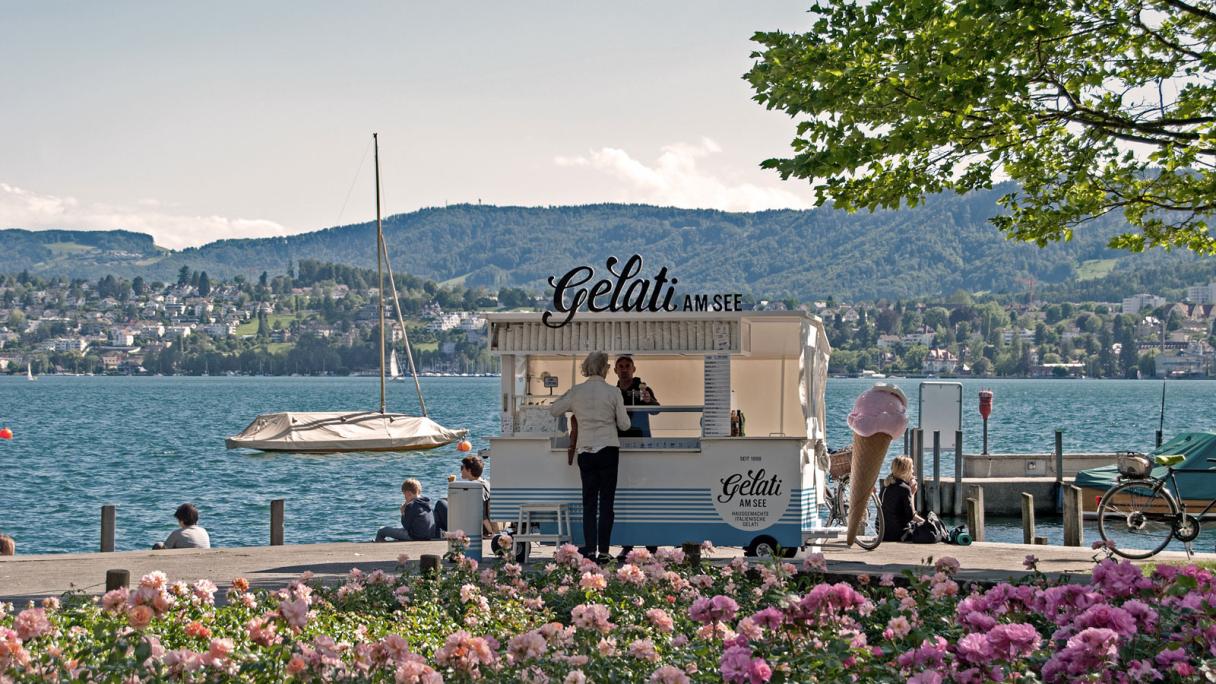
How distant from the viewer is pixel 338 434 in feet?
231

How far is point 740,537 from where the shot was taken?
15.9 m

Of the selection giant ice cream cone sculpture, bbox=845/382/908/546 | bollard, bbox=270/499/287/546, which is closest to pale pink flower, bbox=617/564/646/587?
giant ice cream cone sculpture, bbox=845/382/908/546

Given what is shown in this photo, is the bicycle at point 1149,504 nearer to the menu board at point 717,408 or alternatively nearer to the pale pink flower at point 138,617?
the menu board at point 717,408

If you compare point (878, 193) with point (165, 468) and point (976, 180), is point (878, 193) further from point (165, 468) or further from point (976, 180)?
point (165, 468)

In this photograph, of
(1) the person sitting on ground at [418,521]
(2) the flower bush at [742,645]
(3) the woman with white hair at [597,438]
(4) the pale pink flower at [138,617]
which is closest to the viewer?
(2) the flower bush at [742,645]

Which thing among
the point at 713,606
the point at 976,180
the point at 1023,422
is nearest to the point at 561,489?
the point at 976,180

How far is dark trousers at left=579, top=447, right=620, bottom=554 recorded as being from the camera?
50.0 ft

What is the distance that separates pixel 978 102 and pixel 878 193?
6.43 feet

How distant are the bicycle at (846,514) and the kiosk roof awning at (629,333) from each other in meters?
2.56

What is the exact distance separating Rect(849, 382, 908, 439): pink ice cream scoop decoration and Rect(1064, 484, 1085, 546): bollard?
678cm

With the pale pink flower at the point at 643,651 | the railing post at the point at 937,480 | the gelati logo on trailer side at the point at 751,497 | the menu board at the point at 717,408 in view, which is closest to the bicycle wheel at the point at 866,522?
the gelati logo on trailer side at the point at 751,497

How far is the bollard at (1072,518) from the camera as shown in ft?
71.8

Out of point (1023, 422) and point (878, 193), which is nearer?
point (878, 193)

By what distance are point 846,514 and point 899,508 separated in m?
0.66
